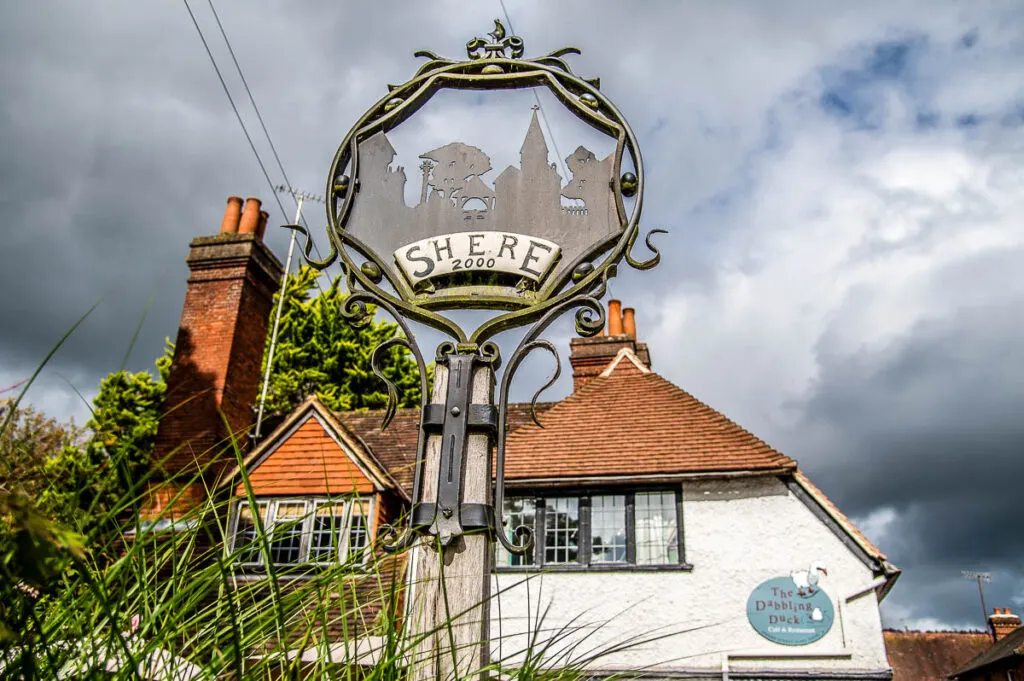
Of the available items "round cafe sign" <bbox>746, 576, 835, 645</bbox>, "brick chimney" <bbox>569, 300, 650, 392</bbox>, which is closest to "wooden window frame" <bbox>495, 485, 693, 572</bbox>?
"round cafe sign" <bbox>746, 576, 835, 645</bbox>

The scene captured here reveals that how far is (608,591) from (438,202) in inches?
402

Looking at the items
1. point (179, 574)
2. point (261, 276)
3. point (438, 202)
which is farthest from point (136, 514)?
point (261, 276)

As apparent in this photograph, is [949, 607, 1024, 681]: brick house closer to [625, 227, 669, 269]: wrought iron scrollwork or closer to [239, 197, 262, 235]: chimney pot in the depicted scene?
[239, 197, 262, 235]: chimney pot

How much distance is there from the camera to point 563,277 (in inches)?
120

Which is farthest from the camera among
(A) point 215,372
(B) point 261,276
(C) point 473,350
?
(B) point 261,276

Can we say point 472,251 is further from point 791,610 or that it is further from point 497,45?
point 791,610

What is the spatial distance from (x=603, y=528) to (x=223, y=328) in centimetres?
722

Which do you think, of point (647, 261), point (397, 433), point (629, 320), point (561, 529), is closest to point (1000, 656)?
point (629, 320)

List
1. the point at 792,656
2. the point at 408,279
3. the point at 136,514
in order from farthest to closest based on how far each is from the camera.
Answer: the point at 792,656
the point at 408,279
the point at 136,514

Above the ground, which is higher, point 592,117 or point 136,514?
point 592,117

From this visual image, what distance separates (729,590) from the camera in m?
12.0

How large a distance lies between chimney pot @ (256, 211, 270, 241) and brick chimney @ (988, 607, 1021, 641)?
1016 inches

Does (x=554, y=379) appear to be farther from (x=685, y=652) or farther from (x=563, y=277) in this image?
(x=685, y=652)

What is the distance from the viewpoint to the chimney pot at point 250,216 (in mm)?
14977
